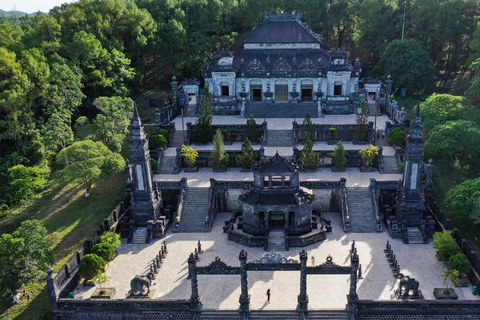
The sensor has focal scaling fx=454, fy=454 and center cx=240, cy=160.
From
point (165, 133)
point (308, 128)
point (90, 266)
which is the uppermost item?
point (308, 128)

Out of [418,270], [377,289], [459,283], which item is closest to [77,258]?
[377,289]

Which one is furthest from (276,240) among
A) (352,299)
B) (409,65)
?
(409,65)

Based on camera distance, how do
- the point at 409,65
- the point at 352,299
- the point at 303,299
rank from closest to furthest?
the point at 352,299, the point at 303,299, the point at 409,65

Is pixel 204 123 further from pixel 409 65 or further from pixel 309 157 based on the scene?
pixel 409 65

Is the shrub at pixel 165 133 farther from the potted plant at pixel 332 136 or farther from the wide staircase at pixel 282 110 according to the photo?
the potted plant at pixel 332 136

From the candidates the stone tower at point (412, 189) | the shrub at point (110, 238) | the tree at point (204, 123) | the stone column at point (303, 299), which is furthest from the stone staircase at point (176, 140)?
the stone column at point (303, 299)

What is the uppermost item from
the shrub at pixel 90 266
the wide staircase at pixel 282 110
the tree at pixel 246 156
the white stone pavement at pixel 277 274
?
the wide staircase at pixel 282 110
